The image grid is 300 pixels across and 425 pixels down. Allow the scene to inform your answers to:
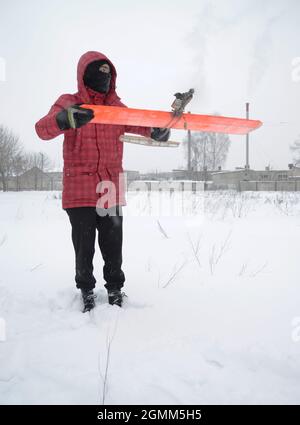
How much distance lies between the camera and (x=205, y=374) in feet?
4.20

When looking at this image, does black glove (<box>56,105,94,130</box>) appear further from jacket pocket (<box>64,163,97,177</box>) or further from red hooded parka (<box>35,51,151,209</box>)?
jacket pocket (<box>64,163,97,177</box>)

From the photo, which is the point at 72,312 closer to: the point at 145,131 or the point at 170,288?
the point at 170,288

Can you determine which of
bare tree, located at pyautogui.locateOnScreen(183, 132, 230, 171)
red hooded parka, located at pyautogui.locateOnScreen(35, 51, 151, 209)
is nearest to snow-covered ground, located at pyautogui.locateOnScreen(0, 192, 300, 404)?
red hooded parka, located at pyautogui.locateOnScreen(35, 51, 151, 209)

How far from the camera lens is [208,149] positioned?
43.2m

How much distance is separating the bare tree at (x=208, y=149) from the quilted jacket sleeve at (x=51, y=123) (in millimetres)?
41456

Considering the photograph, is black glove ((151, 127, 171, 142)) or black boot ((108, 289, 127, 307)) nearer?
black boot ((108, 289, 127, 307))

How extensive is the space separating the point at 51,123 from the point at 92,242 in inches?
34.9

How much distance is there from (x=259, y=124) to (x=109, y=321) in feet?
6.15

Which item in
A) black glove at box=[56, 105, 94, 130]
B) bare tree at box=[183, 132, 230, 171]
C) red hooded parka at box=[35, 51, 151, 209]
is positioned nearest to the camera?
black glove at box=[56, 105, 94, 130]

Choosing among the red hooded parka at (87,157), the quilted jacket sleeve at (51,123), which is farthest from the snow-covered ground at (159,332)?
the quilted jacket sleeve at (51,123)

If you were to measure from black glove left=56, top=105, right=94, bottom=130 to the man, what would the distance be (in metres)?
0.18

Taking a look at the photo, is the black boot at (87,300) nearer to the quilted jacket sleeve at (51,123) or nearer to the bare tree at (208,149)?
the quilted jacket sleeve at (51,123)

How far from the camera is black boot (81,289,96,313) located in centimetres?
193

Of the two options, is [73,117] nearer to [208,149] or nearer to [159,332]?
[159,332]
